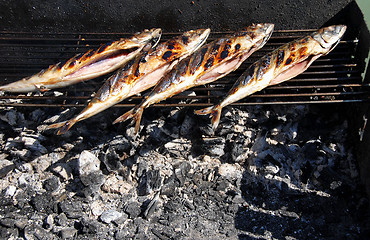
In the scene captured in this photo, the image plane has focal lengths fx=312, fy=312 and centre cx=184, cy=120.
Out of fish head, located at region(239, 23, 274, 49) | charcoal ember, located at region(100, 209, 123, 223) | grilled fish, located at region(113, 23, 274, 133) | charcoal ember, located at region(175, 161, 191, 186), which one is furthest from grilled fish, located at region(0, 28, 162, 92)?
charcoal ember, located at region(100, 209, 123, 223)

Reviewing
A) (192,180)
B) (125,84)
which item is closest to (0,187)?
(125,84)

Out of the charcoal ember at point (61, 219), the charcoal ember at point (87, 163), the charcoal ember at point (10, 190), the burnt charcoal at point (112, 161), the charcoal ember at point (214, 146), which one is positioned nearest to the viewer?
the charcoal ember at point (61, 219)

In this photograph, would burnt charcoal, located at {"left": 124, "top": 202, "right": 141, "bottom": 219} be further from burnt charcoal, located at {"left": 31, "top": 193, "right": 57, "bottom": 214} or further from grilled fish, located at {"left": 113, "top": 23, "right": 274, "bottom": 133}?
grilled fish, located at {"left": 113, "top": 23, "right": 274, "bottom": 133}

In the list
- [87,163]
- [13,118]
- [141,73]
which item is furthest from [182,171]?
[13,118]

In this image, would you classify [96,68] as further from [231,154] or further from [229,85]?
[231,154]

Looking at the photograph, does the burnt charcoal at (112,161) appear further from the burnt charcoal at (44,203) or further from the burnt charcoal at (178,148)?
the burnt charcoal at (44,203)

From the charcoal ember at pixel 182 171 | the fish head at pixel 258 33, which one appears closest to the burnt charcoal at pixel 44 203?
the charcoal ember at pixel 182 171
